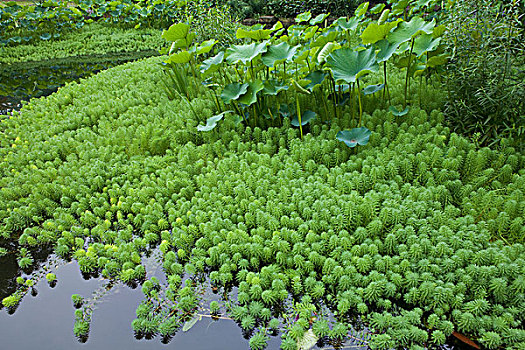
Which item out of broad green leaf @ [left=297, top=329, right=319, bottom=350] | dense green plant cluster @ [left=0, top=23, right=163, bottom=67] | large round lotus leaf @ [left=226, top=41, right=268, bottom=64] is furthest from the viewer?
dense green plant cluster @ [left=0, top=23, right=163, bottom=67]

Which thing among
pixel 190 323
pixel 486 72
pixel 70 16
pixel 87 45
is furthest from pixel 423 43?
pixel 70 16

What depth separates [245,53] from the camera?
3.53 meters

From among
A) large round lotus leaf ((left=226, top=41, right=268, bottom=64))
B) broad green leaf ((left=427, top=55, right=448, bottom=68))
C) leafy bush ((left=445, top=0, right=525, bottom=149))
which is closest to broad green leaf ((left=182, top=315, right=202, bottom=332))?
large round lotus leaf ((left=226, top=41, right=268, bottom=64))

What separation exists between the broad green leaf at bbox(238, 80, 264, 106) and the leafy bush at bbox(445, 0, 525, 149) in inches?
67.7

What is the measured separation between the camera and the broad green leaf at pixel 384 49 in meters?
3.02

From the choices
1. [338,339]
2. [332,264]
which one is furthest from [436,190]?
[338,339]

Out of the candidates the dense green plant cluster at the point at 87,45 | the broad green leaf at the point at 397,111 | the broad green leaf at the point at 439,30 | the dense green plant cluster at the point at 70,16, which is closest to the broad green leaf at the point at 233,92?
the broad green leaf at the point at 397,111

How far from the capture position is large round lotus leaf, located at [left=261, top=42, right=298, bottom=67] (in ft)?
11.2

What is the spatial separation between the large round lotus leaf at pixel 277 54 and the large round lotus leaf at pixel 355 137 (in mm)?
930

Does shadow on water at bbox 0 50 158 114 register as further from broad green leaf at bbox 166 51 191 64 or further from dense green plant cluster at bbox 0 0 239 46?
broad green leaf at bbox 166 51 191 64

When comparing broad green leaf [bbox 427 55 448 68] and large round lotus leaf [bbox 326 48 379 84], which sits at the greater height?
large round lotus leaf [bbox 326 48 379 84]

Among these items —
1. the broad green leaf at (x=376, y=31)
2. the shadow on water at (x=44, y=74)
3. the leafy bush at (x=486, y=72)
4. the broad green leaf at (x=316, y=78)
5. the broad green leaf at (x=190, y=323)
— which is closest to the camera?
the broad green leaf at (x=190, y=323)

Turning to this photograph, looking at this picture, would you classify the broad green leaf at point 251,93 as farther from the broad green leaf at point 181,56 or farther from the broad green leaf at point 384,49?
the broad green leaf at point 384,49

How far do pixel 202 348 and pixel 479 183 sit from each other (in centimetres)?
229
